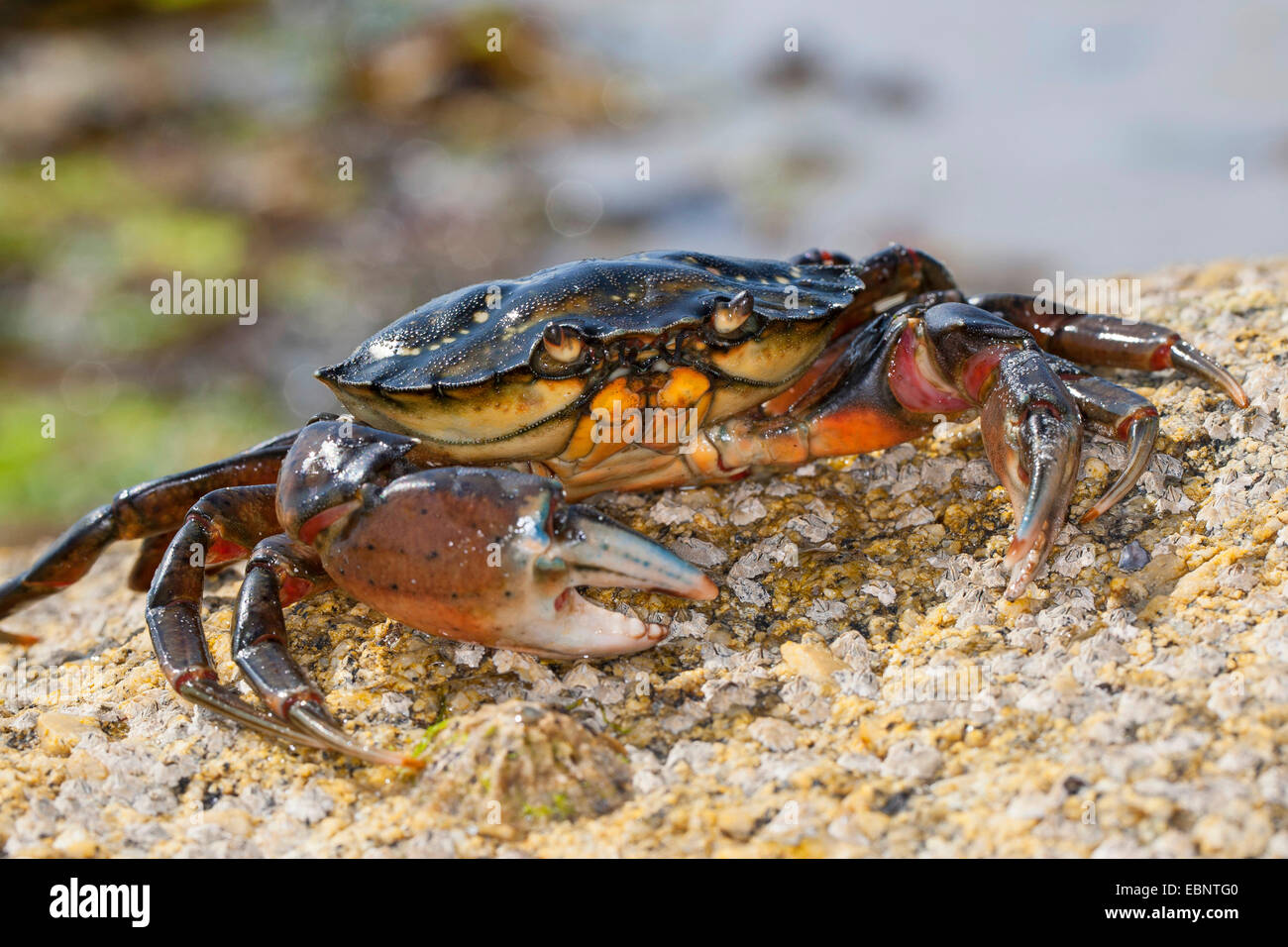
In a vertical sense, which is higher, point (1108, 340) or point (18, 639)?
point (1108, 340)

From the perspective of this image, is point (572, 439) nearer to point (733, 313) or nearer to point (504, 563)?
point (733, 313)

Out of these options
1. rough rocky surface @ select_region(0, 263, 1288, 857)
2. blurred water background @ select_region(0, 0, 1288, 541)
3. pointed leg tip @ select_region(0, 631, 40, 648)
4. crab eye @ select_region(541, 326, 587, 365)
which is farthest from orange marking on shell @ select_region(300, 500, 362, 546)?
blurred water background @ select_region(0, 0, 1288, 541)

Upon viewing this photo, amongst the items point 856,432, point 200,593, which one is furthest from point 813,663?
point 200,593

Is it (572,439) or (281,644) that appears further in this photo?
(572,439)

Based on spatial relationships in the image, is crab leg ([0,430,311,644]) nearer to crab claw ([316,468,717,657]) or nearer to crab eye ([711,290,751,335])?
crab claw ([316,468,717,657])

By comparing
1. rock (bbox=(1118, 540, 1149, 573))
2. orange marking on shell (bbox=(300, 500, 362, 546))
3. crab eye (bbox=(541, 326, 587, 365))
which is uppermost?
crab eye (bbox=(541, 326, 587, 365))

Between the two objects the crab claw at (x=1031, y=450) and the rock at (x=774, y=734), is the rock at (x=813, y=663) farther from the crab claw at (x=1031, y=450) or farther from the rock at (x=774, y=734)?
the crab claw at (x=1031, y=450)
